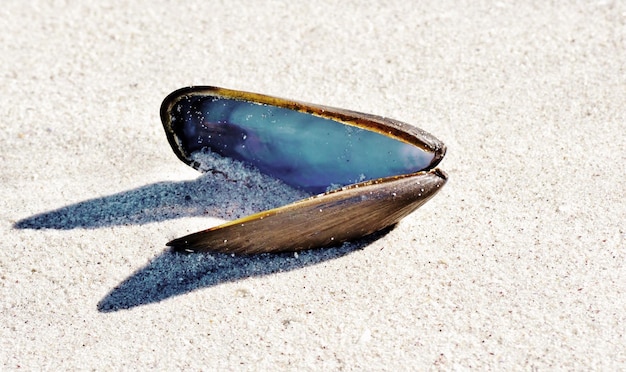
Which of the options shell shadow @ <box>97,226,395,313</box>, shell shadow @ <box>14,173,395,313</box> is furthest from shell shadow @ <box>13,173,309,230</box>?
shell shadow @ <box>97,226,395,313</box>

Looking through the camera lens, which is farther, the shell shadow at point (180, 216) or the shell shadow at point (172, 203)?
the shell shadow at point (172, 203)

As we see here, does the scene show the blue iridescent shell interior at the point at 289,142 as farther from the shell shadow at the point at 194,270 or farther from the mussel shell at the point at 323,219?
the shell shadow at the point at 194,270

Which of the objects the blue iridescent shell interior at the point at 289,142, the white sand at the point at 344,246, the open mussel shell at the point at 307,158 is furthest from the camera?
the blue iridescent shell interior at the point at 289,142

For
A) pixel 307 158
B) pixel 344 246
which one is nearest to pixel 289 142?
pixel 307 158

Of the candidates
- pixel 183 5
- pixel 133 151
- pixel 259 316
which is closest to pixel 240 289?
pixel 259 316

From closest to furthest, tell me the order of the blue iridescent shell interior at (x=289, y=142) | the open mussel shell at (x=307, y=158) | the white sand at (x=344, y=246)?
the white sand at (x=344, y=246)
the open mussel shell at (x=307, y=158)
the blue iridescent shell interior at (x=289, y=142)

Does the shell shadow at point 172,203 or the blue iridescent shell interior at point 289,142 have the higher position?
the blue iridescent shell interior at point 289,142

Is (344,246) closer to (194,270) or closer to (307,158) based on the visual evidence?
(307,158)

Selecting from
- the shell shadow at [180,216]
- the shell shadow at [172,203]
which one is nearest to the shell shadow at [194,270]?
the shell shadow at [180,216]
